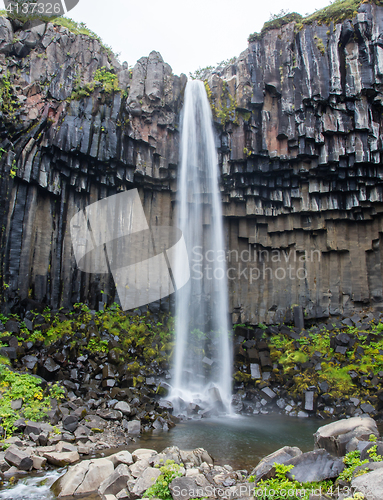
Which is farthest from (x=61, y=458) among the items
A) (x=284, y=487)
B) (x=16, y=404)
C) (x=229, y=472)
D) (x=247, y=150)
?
(x=247, y=150)

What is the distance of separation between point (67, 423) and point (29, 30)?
15881mm

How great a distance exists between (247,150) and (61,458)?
43.6 feet

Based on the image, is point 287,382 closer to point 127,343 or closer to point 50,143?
point 127,343

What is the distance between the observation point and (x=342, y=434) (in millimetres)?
5734

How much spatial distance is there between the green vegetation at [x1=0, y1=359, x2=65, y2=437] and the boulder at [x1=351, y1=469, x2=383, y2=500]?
20.9 feet

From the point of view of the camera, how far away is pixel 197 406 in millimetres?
10984

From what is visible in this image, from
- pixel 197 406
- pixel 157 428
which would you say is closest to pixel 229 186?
pixel 197 406

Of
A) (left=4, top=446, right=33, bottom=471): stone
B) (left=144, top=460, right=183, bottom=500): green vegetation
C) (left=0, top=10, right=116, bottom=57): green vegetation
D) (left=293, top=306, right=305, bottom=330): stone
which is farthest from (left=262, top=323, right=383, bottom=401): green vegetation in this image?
(left=0, top=10, right=116, bottom=57): green vegetation

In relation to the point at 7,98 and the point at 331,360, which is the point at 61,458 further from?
the point at 7,98

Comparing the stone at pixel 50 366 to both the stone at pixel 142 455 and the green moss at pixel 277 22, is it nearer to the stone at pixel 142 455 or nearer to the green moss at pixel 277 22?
the stone at pixel 142 455

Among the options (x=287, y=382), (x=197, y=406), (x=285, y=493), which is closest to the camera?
(x=285, y=493)

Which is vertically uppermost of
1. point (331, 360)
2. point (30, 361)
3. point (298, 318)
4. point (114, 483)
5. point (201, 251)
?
point (201, 251)

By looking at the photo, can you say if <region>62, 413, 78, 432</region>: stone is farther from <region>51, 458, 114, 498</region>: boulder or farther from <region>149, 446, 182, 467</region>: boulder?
<region>149, 446, 182, 467</region>: boulder

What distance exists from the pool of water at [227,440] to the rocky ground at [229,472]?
0.32m
